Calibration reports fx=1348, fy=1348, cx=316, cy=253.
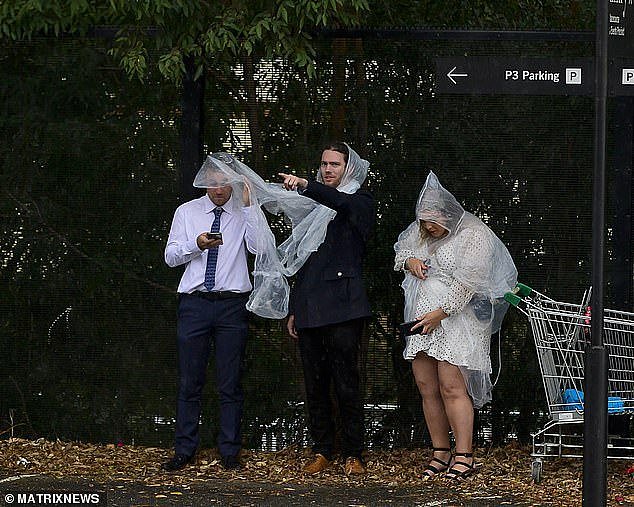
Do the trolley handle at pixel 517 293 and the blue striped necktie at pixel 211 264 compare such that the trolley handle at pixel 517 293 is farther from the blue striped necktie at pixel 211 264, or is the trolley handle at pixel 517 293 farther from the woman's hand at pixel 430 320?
the blue striped necktie at pixel 211 264

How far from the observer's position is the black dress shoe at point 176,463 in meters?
8.60

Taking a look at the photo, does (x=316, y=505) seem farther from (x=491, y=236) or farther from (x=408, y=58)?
(x=408, y=58)

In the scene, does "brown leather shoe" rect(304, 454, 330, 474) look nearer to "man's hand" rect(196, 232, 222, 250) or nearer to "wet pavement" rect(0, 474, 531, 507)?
"wet pavement" rect(0, 474, 531, 507)

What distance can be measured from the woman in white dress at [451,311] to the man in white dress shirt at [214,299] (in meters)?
1.04

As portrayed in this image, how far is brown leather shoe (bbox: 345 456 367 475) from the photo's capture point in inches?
334

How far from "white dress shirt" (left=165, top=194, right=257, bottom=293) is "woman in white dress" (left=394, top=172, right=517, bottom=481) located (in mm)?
982

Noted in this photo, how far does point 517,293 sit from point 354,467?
1.50 m

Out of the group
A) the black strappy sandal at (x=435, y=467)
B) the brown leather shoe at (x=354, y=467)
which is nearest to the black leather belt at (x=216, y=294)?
the brown leather shoe at (x=354, y=467)

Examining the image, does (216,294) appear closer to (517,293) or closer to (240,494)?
(240,494)

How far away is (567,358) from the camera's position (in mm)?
8438

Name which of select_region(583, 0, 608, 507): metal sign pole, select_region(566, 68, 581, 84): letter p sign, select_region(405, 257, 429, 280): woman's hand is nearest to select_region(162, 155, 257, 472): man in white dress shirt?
select_region(405, 257, 429, 280): woman's hand

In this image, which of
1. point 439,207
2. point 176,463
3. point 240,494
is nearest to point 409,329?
point 439,207

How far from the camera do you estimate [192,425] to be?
8617mm

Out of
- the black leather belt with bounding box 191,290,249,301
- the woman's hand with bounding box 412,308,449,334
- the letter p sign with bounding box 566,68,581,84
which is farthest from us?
the black leather belt with bounding box 191,290,249,301
